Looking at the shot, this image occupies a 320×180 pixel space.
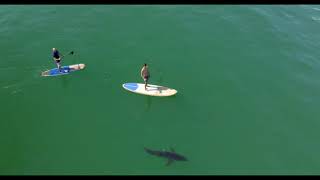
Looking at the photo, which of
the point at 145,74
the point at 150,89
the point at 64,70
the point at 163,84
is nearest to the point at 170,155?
the point at 150,89

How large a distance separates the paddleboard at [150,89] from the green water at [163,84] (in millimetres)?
450

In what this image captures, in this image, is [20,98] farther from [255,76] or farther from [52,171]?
[255,76]

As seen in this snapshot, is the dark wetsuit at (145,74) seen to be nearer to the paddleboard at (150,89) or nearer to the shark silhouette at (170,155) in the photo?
the paddleboard at (150,89)

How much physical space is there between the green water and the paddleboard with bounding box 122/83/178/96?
0.45m

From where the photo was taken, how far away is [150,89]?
89.5 ft

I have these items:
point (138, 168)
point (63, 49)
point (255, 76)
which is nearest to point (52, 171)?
point (138, 168)

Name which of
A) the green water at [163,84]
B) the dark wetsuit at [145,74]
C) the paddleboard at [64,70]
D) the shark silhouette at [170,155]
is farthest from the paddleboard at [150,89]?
the shark silhouette at [170,155]

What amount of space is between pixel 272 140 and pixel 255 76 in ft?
22.3

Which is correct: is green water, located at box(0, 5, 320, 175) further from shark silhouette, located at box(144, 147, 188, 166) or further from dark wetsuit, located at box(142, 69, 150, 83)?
dark wetsuit, located at box(142, 69, 150, 83)

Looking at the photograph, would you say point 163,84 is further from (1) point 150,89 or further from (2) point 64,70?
(2) point 64,70

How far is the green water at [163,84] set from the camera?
76.2 ft

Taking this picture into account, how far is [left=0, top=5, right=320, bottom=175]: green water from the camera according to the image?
2323 cm

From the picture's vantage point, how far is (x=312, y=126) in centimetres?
2567

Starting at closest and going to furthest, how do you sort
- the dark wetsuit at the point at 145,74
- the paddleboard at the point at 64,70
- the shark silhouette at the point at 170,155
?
1. the shark silhouette at the point at 170,155
2. the dark wetsuit at the point at 145,74
3. the paddleboard at the point at 64,70
